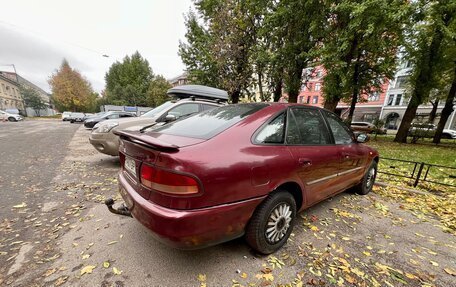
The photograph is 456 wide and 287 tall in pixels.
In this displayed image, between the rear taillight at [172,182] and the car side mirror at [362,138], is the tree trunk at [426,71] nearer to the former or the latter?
the car side mirror at [362,138]

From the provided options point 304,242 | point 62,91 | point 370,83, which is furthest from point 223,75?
point 62,91

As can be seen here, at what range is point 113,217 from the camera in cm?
285

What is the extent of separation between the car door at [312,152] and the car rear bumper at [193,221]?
2.66 ft

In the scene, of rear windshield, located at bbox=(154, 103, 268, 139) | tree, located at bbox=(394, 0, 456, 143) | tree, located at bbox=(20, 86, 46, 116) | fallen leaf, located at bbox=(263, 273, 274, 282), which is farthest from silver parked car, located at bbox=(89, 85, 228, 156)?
tree, located at bbox=(20, 86, 46, 116)

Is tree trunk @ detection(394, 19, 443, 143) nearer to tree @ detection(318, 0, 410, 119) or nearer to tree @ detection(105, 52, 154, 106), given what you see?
tree @ detection(318, 0, 410, 119)

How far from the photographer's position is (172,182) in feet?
5.16

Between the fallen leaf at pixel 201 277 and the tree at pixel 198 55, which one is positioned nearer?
the fallen leaf at pixel 201 277

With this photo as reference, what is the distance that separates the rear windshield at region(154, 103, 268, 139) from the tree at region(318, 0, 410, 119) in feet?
26.9

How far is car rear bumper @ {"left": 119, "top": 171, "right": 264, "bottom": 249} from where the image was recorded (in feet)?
5.12

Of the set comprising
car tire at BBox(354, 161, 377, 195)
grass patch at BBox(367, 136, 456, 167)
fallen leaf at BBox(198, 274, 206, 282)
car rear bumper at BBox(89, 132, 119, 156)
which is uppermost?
car rear bumper at BBox(89, 132, 119, 156)

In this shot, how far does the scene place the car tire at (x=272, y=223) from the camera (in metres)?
2.02

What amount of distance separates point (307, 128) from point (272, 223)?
1304 millimetres

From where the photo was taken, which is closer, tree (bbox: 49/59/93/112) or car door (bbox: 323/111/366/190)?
car door (bbox: 323/111/366/190)

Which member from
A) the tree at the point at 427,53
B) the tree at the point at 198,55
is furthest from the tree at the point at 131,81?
the tree at the point at 427,53
